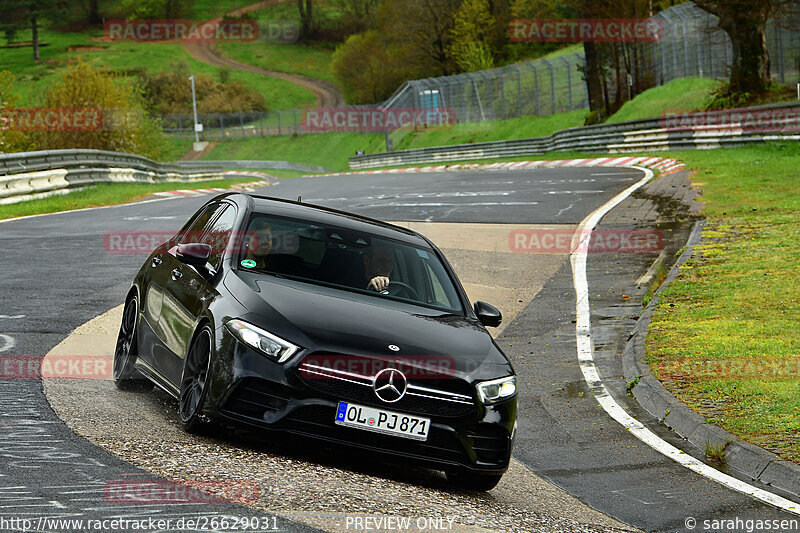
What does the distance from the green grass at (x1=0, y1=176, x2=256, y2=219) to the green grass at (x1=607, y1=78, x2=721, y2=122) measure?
62.6 ft

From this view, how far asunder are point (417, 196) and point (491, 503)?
21.6 m

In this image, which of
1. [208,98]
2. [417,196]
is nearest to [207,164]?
[417,196]

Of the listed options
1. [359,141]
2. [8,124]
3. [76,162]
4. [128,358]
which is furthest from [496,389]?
[359,141]

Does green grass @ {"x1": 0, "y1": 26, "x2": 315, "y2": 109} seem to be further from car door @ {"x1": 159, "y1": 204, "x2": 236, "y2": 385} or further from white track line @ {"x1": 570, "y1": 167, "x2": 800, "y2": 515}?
car door @ {"x1": 159, "y1": 204, "x2": 236, "y2": 385}

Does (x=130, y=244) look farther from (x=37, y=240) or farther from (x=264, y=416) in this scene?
(x=264, y=416)

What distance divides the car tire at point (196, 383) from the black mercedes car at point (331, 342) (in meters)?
0.01

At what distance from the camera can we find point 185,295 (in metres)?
7.29

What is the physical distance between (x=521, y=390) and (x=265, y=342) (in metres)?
4.56

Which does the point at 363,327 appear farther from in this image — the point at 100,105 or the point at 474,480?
the point at 100,105

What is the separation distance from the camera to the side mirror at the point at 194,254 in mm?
7336

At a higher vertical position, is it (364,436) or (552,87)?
(552,87)
